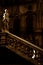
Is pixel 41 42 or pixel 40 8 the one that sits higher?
pixel 40 8

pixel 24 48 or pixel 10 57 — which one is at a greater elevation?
pixel 24 48

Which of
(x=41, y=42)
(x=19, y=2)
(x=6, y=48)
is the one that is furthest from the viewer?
(x=19, y=2)

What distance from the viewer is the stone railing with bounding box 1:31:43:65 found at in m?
9.08

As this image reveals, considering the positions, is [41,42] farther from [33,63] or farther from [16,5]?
[33,63]

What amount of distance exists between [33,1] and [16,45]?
606cm

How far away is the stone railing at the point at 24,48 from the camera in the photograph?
29.8 ft

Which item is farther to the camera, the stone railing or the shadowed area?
the stone railing

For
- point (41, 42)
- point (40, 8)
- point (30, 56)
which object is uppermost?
point (40, 8)

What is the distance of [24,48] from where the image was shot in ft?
30.1

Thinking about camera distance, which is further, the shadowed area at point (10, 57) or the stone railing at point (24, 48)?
the stone railing at point (24, 48)

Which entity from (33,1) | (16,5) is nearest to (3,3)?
(16,5)

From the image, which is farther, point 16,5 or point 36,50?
point 16,5

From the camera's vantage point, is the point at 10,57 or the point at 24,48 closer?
the point at 10,57

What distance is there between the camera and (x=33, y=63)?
29.6 ft
